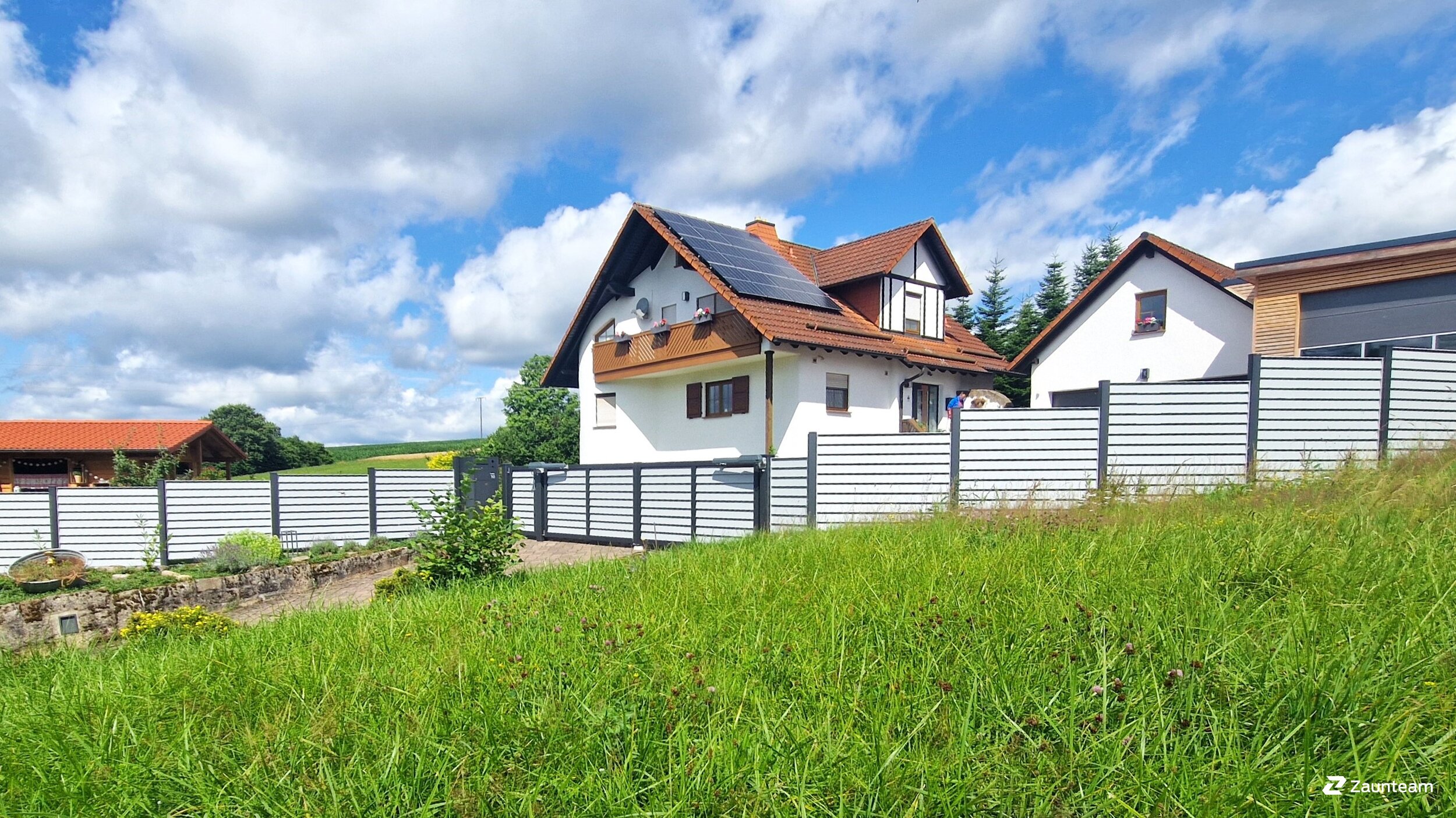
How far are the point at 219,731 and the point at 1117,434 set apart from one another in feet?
37.4

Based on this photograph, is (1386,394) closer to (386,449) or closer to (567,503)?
(567,503)

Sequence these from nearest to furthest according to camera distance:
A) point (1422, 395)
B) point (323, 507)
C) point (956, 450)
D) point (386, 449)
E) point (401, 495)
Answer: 1. point (1422, 395)
2. point (956, 450)
3. point (323, 507)
4. point (401, 495)
5. point (386, 449)

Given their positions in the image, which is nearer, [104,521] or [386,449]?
[104,521]

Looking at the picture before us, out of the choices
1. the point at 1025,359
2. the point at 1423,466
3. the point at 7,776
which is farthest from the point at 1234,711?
the point at 1025,359

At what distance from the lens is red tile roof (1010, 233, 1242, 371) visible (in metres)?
17.9

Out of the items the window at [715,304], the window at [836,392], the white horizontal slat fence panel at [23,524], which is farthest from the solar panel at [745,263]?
the white horizontal slat fence panel at [23,524]

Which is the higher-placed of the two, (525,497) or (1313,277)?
(1313,277)

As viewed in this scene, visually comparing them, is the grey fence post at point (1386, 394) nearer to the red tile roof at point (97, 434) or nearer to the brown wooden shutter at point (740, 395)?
the brown wooden shutter at point (740, 395)

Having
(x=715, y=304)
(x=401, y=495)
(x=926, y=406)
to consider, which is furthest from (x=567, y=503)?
(x=926, y=406)

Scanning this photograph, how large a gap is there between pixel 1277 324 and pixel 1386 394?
6251mm

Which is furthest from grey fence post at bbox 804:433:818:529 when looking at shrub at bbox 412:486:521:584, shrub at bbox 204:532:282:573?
shrub at bbox 204:532:282:573

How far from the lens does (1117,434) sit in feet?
34.7

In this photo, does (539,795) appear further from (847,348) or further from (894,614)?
(847,348)

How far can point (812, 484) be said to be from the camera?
1195 cm
